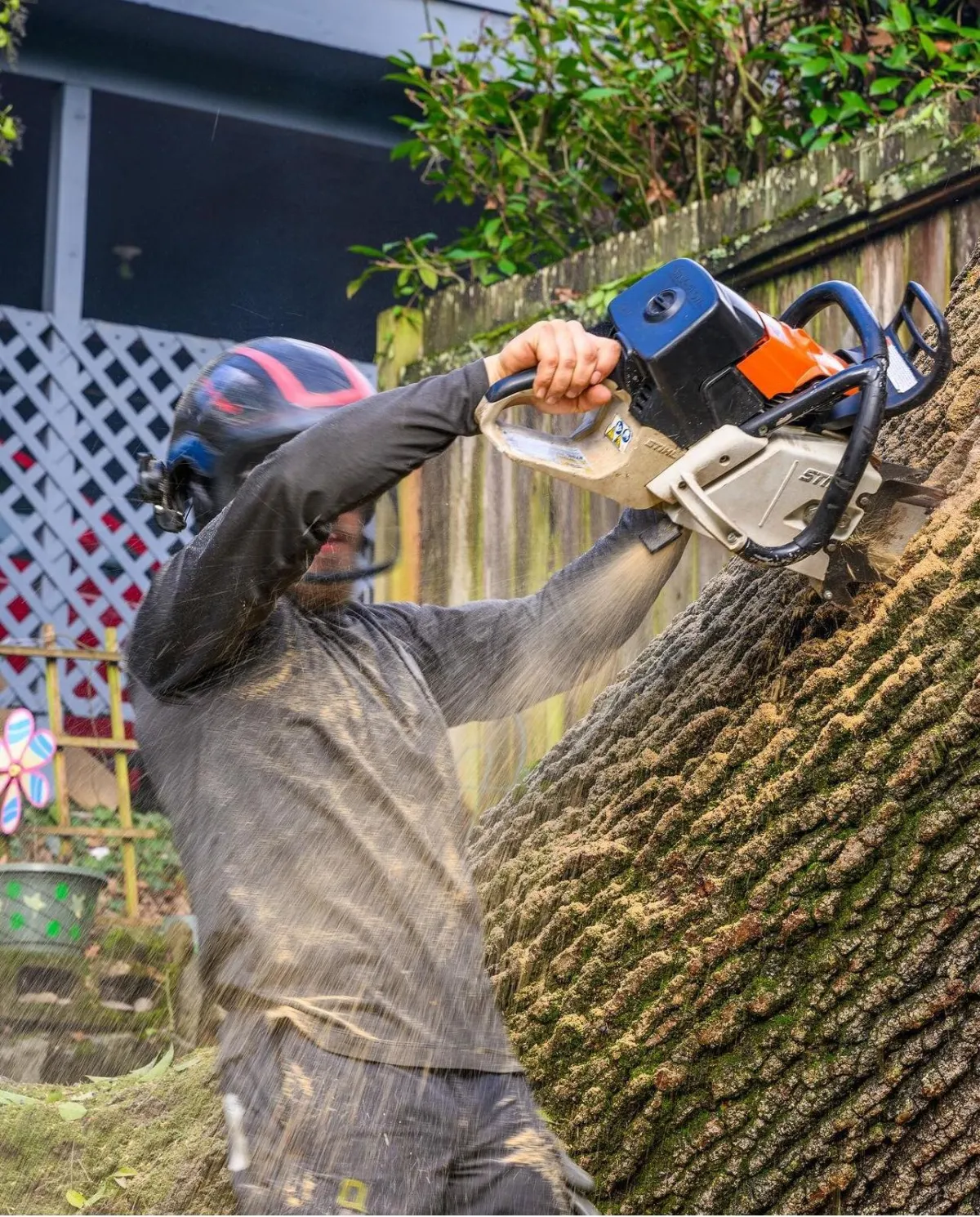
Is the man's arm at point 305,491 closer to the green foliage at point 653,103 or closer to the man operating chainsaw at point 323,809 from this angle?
the man operating chainsaw at point 323,809

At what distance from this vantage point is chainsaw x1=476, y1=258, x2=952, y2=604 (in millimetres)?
2166

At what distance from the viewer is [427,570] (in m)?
5.54

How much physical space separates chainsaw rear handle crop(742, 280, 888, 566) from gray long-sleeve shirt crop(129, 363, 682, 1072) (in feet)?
1.66

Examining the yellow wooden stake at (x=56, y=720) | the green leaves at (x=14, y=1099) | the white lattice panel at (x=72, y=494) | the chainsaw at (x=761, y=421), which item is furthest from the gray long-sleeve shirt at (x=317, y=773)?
the white lattice panel at (x=72, y=494)

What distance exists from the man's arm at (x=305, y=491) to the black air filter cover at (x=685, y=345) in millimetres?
245

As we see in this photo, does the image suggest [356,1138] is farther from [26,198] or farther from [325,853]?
[26,198]

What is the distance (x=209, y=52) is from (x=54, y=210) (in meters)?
1.10

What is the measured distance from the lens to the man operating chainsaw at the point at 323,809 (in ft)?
7.32

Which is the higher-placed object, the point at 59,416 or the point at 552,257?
the point at 552,257

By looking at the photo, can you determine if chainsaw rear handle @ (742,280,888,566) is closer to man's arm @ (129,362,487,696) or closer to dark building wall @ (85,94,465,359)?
man's arm @ (129,362,487,696)

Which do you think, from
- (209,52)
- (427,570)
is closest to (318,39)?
(209,52)

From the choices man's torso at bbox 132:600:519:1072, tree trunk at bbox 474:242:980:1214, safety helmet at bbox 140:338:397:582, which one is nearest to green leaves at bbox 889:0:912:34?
tree trunk at bbox 474:242:980:1214

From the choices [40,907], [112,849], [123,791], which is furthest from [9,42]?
[40,907]

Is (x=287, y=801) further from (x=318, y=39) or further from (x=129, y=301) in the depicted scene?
(x=129, y=301)
